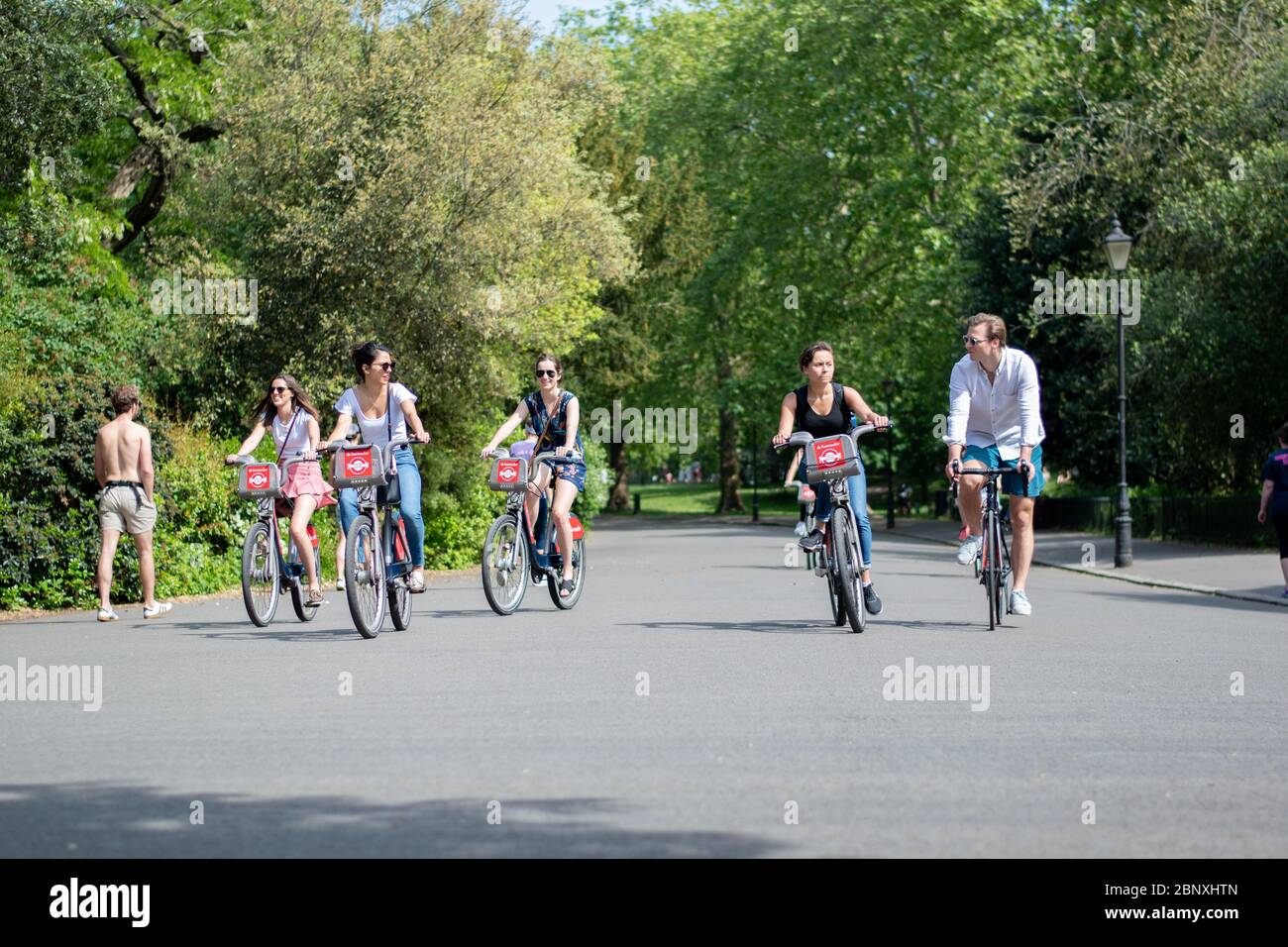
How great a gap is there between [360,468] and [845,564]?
3.47 m

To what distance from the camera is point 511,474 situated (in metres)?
13.5

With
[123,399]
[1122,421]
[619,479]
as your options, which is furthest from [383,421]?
[619,479]

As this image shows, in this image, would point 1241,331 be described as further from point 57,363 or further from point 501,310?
point 57,363

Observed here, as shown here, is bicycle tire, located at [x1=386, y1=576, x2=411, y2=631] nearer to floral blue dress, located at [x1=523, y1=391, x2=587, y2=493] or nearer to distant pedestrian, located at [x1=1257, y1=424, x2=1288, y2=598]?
floral blue dress, located at [x1=523, y1=391, x2=587, y2=493]

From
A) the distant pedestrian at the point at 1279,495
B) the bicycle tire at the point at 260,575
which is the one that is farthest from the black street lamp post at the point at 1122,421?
the bicycle tire at the point at 260,575

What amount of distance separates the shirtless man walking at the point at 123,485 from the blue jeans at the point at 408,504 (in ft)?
8.88

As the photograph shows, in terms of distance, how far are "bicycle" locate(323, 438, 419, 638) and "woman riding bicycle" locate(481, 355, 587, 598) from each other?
1388 mm

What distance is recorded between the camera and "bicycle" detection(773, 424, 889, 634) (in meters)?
11.8

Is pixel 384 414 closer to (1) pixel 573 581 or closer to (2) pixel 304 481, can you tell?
(2) pixel 304 481

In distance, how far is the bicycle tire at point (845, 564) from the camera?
1174cm

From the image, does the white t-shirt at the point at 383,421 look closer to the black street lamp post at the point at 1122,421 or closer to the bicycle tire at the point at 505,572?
the bicycle tire at the point at 505,572

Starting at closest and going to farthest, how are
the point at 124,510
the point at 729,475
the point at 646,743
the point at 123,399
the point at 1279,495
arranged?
the point at 646,743 → the point at 123,399 → the point at 124,510 → the point at 1279,495 → the point at 729,475

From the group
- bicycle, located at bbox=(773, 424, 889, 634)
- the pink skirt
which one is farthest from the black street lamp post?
the pink skirt

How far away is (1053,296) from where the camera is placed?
38719 mm
